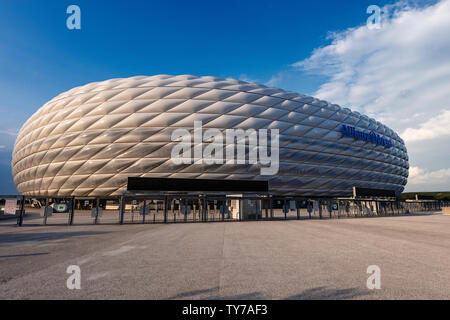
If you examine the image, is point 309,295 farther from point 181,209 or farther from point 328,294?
point 181,209

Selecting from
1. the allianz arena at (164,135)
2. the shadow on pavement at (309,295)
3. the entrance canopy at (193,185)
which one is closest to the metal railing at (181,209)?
the entrance canopy at (193,185)

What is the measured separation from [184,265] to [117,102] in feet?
103

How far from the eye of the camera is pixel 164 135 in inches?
1156

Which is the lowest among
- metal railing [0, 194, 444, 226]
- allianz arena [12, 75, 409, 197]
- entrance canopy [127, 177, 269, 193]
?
metal railing [0, 194, 444, 226]

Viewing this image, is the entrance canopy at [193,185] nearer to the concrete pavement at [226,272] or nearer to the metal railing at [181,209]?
the metal railing at [181,209]

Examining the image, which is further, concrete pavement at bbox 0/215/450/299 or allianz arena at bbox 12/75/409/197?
allianz arena at bbox 12/75/409/197

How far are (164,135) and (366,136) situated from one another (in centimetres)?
3572

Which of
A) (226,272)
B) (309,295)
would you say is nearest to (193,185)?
(226,272)

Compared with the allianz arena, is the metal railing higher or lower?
lower

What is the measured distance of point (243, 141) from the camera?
101ft

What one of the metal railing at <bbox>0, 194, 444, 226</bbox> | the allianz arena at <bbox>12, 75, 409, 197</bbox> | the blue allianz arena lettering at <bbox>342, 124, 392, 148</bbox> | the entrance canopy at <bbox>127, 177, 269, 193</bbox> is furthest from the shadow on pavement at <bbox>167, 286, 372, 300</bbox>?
the blue allianz arena lettering at <bbox>342, 124, 392, 148</bbox>

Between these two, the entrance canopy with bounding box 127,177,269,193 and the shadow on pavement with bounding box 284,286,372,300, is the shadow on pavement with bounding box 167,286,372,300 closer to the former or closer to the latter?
the shadow on pavement with bounding box 284,286,372,300

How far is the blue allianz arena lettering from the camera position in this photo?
38.5 metres

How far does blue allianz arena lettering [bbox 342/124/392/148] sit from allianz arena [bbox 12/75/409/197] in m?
0.32
